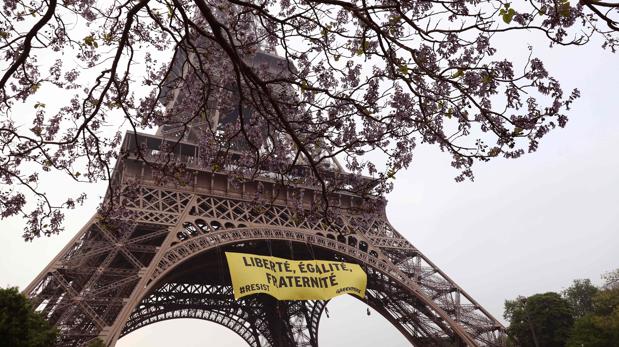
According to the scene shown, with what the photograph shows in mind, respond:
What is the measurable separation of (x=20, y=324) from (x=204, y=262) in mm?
14897

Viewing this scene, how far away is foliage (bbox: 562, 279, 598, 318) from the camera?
43.7 metres

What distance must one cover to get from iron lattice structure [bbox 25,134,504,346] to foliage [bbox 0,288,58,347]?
2506 millimetres

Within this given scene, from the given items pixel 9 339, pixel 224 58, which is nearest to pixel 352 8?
pixel 224 58

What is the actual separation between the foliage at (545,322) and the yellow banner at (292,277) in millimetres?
17254

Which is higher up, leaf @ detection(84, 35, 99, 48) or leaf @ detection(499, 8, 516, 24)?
leaf @ detection(84, 35, 99, 48)

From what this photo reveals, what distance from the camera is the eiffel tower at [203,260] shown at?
1677cm

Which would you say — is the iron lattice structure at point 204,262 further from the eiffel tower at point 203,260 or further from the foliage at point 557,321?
the foliage at point 557,321

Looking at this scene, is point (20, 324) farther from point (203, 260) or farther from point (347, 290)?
point (203, 260)

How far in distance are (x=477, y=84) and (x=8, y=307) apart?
12720mm

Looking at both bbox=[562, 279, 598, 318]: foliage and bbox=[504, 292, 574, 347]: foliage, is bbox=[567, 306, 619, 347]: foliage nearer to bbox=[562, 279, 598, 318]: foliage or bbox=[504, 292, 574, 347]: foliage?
bbox=[504, 292, 574, 347]: foliage

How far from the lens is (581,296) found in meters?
44.7

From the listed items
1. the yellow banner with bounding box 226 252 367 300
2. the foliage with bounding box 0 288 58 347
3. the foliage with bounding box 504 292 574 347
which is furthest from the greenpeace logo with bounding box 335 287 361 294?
the foliage with bounding box 504 292 574 347

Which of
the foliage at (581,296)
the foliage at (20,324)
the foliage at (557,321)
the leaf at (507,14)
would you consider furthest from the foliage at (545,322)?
the leaf at (507,14)

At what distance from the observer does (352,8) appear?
16.5 feet
